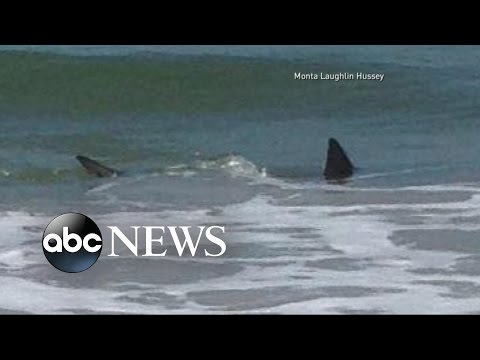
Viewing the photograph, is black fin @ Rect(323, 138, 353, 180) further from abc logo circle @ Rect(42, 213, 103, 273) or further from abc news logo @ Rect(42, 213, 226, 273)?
abc logo circle @ Rect(42, 213, 103, 273)

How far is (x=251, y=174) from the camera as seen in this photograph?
8.60m

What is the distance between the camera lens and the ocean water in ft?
21.7

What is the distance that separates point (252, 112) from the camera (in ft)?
34.1

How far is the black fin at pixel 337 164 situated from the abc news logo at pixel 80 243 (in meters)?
1.68

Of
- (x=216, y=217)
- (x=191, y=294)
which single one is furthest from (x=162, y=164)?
(x=191, y=294)

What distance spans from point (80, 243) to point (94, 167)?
2.22 meters

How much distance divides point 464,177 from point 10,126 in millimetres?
3889

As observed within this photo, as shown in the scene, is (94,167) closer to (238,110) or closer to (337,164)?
(337,164)

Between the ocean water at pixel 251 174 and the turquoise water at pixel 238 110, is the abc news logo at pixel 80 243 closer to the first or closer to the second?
the ocean water at pixel 251 174

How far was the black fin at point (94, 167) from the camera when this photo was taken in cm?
859

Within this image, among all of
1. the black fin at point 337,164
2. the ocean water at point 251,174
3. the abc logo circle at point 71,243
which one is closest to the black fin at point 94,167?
the ocean water at point 251,174

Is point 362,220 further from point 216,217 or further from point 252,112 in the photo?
point 252,112

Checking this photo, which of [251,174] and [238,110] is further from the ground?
[238,110]

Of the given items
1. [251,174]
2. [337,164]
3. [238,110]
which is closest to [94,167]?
[251,174]
